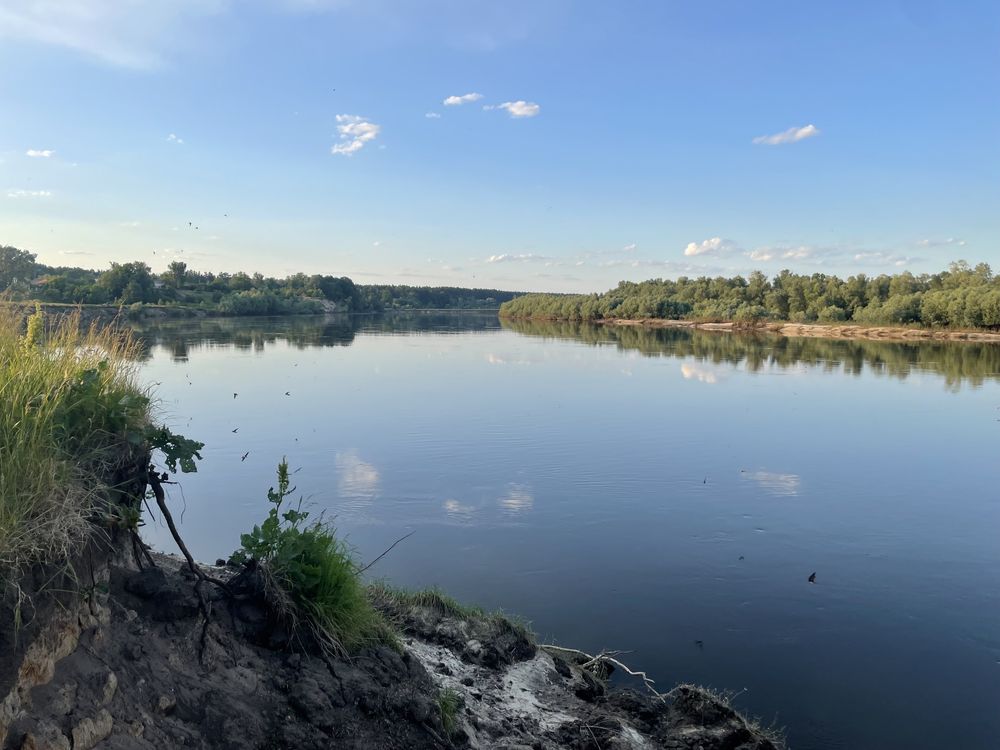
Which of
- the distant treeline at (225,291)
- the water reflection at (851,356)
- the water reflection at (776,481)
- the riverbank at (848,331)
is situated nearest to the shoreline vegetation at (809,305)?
the riverbank at (848,331)

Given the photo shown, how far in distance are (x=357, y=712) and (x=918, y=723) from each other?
232 inches

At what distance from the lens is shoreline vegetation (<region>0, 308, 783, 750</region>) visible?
11.1 feet

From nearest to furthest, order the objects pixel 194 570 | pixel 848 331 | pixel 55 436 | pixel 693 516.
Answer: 1. pixel 55 436
2. pixel 194 570
3. pixel 693 516
4. pixel 848 331

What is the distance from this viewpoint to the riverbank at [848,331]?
244 ft

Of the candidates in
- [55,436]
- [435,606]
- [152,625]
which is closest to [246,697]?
[152,625]

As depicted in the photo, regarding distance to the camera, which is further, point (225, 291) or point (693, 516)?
point (225, 291)

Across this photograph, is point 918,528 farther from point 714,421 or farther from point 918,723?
point 714,421

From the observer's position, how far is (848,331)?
85.0m

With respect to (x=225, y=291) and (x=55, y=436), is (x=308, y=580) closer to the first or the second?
(x=55, y=436)

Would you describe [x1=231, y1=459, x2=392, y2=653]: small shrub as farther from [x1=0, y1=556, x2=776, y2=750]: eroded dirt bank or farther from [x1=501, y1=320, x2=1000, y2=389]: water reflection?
[x1=501, y1=320, x2=1000, y2=389]: water reflection

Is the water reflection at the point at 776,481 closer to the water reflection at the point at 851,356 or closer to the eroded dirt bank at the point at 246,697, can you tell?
the eroded dirt bank at the point at 246,697

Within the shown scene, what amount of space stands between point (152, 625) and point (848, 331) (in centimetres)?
9272

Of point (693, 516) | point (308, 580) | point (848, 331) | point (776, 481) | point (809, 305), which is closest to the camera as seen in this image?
point (308, 580)

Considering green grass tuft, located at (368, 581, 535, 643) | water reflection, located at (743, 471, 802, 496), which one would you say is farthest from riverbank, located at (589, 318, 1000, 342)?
green grass tuft, located at (368, 581, 535, 643)
